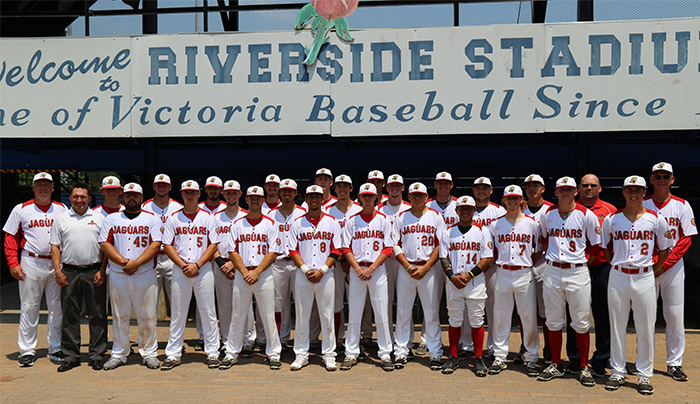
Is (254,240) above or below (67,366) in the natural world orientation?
above

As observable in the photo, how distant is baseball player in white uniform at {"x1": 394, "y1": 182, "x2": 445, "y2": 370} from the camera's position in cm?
617

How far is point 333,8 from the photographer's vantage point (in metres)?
8.04

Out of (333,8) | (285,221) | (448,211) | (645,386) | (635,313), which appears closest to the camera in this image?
(645,386)

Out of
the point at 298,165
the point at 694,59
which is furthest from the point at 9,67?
the point at 694,59

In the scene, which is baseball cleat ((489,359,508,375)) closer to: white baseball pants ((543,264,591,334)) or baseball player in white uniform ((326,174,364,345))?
white baseball pants ((543,264,591,334))

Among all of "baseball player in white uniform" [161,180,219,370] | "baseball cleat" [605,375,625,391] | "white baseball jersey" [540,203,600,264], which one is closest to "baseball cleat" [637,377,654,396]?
"baseball cleat" [605,375,625,391]

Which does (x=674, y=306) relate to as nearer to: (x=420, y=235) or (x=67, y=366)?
(x=420, y=235)

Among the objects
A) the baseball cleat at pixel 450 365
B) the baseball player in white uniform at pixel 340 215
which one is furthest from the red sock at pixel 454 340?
the baseball player in white uniform at pixel 340 215

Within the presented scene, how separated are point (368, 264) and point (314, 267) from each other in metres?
0.55

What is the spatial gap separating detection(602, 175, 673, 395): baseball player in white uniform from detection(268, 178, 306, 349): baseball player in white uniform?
318 centimetres

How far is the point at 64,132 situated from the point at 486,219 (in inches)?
226

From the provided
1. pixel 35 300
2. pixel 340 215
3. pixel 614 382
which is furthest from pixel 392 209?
pixel 35 300

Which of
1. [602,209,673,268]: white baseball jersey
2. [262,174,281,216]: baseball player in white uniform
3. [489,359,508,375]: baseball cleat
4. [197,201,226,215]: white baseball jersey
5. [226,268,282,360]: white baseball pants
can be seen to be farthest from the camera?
[262,174,281,216]: baseball player in white uniform

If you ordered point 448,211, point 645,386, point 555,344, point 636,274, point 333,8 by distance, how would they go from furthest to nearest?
point 333,8, point 448,211, point 555,344, point 636,274, point 645,386
